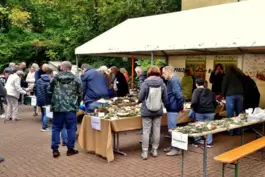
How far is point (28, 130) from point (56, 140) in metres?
2.88

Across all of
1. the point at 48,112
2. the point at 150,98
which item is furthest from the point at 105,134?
the point at 48,112

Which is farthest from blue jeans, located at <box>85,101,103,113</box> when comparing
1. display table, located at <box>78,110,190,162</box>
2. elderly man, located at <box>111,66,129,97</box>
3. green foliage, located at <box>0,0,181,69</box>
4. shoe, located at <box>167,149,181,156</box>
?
green foliage, located at <box>0,0,181,69</box>

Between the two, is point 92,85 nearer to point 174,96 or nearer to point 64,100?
point 64,100

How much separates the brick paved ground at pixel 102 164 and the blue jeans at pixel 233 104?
679 millimetres

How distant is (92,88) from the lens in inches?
256

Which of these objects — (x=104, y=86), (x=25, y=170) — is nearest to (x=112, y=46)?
(x=104, y=86)

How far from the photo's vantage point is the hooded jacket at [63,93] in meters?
5.40

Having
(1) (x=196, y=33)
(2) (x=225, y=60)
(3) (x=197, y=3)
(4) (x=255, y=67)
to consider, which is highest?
(3) (x=197, y=3)

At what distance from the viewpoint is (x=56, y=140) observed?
5543mm

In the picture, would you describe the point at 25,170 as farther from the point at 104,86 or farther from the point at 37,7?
the point at 37,7

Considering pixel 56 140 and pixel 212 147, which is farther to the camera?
pixel 212 147

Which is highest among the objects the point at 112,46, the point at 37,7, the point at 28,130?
the point at 37,7

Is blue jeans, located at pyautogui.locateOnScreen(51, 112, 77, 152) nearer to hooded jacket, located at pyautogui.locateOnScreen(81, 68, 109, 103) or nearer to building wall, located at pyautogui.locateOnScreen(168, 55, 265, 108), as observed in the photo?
hooded jacket, located at pyautogui.locateOnScreen(81, 68, 109, 103)

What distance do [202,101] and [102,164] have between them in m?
2.20
